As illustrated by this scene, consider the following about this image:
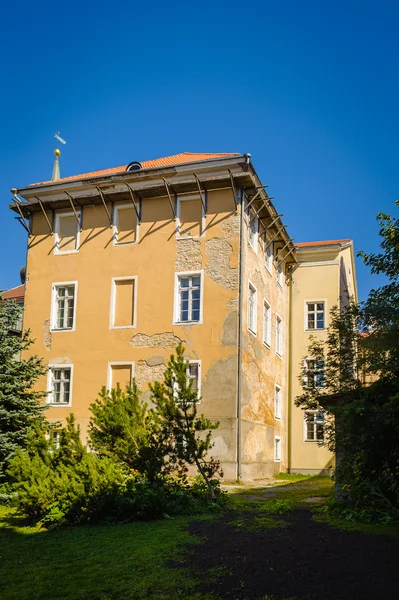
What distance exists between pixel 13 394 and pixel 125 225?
416 inches

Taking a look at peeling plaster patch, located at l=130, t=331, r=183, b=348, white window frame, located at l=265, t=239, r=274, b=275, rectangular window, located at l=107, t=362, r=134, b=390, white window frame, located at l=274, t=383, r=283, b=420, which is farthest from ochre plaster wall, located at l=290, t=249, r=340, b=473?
rectangular window, located at l=107, t=362, r=134, b=390

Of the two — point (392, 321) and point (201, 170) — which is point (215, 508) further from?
point (201, 170)

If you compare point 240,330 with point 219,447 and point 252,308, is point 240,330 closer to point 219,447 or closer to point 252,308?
point 252,308

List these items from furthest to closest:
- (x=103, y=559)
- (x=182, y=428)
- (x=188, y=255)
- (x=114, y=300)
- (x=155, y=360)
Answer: (x=114, y=300)
(x=188, y=255)
(x=155, y=360)
(x=182, y=428)
(x=103, y=559)

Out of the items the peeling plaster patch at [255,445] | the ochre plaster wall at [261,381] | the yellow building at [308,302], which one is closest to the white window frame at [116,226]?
the ochre plaster wall at [261,381]

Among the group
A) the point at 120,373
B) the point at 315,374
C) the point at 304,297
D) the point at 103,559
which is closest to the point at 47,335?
the point at 120,373

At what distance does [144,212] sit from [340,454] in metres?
14.5

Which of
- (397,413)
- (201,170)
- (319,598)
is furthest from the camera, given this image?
(201,170)

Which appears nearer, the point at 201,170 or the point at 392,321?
the point at 392,321

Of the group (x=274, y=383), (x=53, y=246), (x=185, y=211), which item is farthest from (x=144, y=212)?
(x=274, y=383)

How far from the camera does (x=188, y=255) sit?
74.7 ft

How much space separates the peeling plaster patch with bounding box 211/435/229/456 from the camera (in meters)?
20.4

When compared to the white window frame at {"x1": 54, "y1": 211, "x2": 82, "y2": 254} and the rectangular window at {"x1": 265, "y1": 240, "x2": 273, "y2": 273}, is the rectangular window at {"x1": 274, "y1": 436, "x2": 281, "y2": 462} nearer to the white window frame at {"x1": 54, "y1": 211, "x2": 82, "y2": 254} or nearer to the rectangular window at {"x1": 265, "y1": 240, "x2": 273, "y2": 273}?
the rectangular window at {"x1": 265, "y1": 240, "x2": 273, "y2": 273}

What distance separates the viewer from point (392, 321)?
10.0 meters
